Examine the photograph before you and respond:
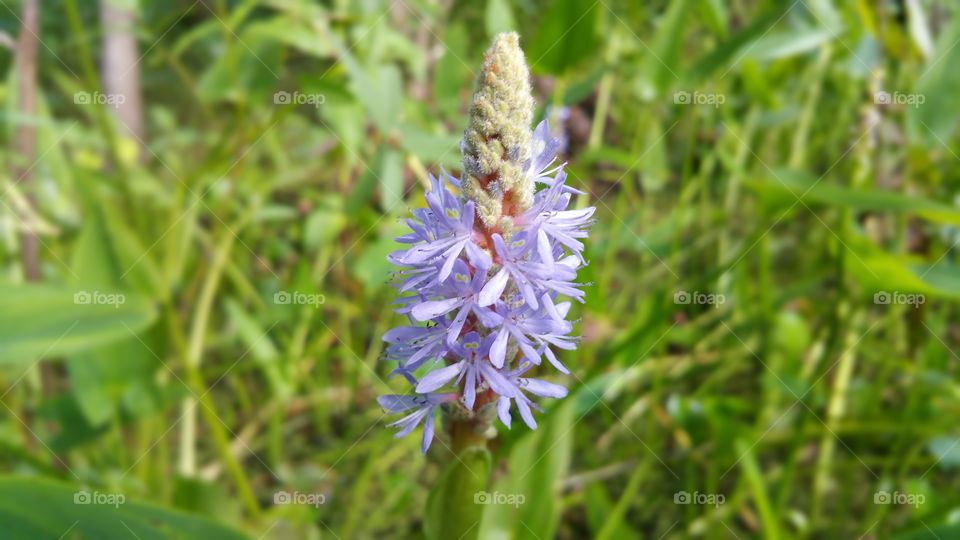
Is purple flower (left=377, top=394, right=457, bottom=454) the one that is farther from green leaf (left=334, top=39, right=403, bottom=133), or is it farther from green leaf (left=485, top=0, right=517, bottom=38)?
green leaf (left=485, top=0, right=517, bottom=38)

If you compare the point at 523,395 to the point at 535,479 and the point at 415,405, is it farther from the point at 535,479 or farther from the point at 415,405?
the point at 535,479

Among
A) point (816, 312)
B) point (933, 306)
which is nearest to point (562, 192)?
point (816, 312)

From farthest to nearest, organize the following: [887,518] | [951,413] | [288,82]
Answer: [288,82]
[887,518]
[951,413]

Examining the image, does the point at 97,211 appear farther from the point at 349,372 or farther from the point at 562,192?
the point at 562,192

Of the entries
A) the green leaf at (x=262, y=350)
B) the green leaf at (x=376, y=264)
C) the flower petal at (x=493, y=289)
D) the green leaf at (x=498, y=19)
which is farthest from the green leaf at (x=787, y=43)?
the green leaf at (x=262, y=350)

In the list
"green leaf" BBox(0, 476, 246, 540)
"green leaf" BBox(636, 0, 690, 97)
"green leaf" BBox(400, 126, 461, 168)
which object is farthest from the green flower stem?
"green leaf" BBox(636, 0, 690, 97)

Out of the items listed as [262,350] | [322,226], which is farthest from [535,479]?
[322,226]

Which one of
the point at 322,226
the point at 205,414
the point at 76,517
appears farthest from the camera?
the point at 322,226
